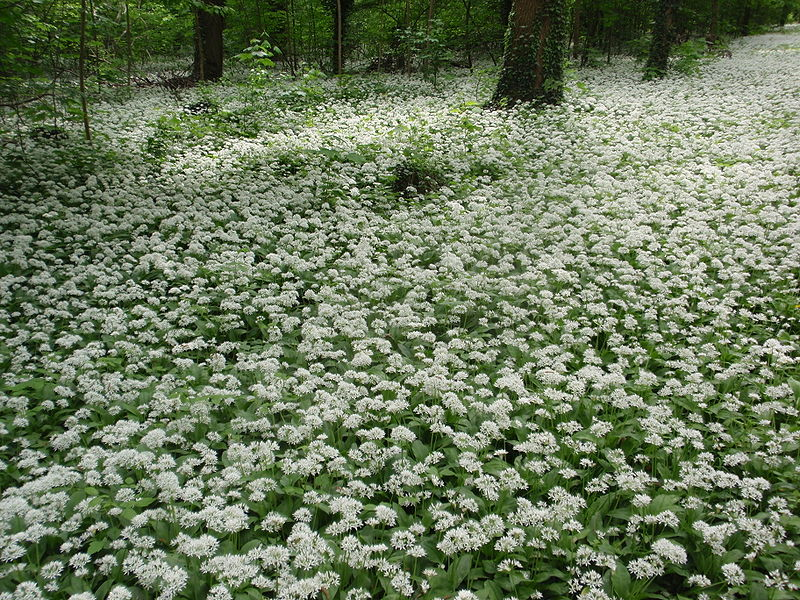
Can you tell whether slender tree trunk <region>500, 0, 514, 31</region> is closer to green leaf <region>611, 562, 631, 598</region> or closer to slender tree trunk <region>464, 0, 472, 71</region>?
slender tree trunk <region>464, 0, 472, 71</region>

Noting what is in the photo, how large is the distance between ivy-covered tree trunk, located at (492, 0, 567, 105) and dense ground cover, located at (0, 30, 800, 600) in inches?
138

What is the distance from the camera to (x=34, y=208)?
21.8 ft

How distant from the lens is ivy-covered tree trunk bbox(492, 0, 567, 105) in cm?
1131

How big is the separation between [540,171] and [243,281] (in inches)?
230

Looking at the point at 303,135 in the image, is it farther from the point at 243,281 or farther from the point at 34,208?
the point at 243,281

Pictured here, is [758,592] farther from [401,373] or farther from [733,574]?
[401,373]

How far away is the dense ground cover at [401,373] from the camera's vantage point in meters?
2.63

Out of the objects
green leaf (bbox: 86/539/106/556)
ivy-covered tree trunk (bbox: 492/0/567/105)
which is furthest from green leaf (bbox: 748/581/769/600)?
ivy-covered tree trunk (bbox: 492/0/567/105)

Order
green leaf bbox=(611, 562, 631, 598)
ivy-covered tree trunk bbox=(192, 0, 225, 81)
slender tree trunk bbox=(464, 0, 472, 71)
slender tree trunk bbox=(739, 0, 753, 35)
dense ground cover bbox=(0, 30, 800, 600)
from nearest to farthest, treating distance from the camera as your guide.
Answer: green leaf bbox=(611, 562, 631, 598)
dense ground cover bbox=(0, 30, 800, 600)
ivy-covered tree trunk bbox=(192, 0, 225, 81)
slender tree trunk bbox=(464, 0, 472, 71)
slender tree trunk bbox=(739, 0, 753, 35)

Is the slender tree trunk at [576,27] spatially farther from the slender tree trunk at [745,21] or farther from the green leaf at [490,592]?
the slender tree trunk at [745,21]

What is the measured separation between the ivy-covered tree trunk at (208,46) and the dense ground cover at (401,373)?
9280 millimetres

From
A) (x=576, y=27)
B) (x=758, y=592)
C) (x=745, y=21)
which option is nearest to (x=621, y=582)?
(x=758, y=592)

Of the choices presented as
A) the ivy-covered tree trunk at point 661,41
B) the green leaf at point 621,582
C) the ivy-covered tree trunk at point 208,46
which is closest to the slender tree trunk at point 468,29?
the ivy-covered tree trunk at point 661,41

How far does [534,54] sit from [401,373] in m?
10.6
